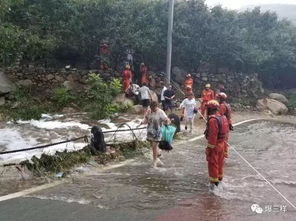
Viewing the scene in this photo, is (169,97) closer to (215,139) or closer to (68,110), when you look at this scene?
(68,110)

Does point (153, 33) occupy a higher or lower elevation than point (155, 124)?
higher

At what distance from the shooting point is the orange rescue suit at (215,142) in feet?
31.1

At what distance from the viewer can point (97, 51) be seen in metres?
24.4

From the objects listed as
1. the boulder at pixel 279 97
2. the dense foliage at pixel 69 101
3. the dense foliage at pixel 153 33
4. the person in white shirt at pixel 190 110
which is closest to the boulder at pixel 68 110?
the dense foliage at pixel 69 101

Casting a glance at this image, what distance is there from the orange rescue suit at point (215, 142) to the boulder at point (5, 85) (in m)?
13.4

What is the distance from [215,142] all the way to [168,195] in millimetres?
1372

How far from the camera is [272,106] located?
995 inches

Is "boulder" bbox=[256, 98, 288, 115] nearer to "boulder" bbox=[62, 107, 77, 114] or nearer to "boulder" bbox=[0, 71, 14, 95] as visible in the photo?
"boulder" bbox=[62, 107, 77, 114]

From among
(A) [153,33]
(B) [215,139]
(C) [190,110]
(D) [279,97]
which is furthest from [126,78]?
(B) [215,139]

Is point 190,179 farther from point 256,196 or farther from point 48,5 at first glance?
point 48,5

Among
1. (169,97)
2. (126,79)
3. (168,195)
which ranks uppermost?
(126,79)

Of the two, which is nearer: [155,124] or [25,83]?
[155,124]

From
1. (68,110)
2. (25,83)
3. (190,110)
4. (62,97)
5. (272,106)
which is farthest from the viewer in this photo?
(272,106)

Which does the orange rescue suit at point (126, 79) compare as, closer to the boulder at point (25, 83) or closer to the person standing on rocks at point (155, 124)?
the boulder at point (25, 83)
